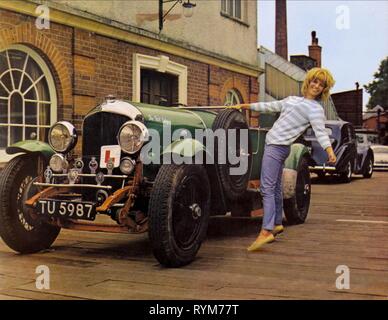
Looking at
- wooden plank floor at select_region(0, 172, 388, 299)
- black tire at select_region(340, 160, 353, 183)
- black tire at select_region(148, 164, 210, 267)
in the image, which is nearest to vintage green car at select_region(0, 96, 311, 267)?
black tire at select_region(148, 164, 210, 267)

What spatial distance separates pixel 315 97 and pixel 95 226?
6.73ft

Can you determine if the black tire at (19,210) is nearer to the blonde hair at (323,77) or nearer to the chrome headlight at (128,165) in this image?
the chrome headlight at (128,165)

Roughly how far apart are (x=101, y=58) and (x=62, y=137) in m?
4.60

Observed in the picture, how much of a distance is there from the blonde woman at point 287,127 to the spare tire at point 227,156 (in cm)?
24

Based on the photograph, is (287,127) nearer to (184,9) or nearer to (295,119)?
(295,119)

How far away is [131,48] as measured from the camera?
9.58m

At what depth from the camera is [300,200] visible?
6.69 metres

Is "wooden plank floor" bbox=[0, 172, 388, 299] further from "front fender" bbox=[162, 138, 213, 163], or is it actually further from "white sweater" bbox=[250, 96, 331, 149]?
"white sweater" bbox=[250, 96, 331, 149]

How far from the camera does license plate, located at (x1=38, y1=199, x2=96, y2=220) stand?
4160mm

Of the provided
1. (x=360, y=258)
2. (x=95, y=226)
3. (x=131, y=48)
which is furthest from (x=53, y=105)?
(x=360, y=258)

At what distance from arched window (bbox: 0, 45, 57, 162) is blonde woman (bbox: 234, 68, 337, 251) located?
3.74m

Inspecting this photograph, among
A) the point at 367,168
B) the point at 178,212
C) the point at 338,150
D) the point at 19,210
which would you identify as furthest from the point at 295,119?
the point at 367,168

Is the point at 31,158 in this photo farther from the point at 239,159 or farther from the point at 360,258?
the point at 360,258

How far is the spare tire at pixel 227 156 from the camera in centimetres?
488
